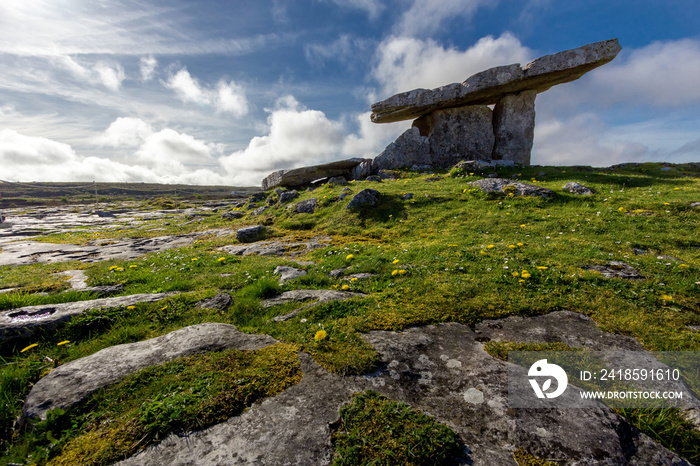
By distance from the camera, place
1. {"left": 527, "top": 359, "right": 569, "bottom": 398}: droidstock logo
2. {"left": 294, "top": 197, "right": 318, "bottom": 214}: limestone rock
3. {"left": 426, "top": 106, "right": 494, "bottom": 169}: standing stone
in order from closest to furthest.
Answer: {"left": 527, "top": 359, "right": 569, "bottom": 398}: droidstock logo, {"left": 294, "top": 197, "right": 318, "bottom": 214}: limestone rock, {"left": 426, "top": 106, "right": 494, "bottom": 169}: standing stone

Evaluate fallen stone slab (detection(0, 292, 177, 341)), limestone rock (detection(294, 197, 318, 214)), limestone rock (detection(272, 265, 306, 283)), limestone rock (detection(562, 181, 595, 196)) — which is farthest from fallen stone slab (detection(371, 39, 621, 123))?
fallen stone slab (detection(0, 292, 177, 341))

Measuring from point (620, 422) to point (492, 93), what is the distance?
1262 inches

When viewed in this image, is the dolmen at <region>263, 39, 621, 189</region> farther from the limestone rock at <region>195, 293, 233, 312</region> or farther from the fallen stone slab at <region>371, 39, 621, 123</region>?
the limestone rock at <region>195, 293, 233, 312</region>

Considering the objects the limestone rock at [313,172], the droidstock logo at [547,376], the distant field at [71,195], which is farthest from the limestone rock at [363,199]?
→ the distant field at [71,195]

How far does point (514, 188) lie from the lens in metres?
17.0

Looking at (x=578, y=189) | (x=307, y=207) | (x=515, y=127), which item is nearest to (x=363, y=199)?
(x=307, y=207)

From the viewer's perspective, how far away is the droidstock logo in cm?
397

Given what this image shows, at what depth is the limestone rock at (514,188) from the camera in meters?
16.3

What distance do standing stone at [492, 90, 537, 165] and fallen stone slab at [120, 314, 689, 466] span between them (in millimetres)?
30044

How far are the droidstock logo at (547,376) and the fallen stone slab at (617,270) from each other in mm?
5390

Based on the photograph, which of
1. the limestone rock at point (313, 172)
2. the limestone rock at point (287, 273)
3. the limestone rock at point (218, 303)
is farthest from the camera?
the limestone rock at point (313, 172)

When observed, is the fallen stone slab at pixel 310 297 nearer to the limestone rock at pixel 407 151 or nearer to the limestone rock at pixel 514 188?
the limestone rock at pixel 514 188

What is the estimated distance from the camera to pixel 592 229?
472 inches

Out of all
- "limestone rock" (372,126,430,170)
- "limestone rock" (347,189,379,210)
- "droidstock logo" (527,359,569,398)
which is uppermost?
"limestone rock" (372,126,430,170)
